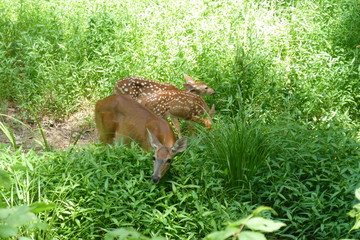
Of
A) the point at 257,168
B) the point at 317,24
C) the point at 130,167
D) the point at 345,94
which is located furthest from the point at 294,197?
the point at 317,24

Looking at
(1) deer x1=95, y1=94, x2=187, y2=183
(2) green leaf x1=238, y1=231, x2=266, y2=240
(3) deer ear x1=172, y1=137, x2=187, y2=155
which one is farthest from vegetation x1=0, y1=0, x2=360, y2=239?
(2) green leaf x1=238, y1=231, x2=266, y2=240

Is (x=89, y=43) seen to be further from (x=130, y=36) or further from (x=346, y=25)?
(x=346, y=25)

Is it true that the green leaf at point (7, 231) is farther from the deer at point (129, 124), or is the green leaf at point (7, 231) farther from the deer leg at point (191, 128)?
the deer leg at point (191, 128)

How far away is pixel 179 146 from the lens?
5789 mm

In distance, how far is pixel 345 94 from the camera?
7.96 m

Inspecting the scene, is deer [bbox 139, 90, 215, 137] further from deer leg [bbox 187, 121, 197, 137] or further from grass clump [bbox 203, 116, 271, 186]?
grass clump [bbox 203, 116, 271, 186]

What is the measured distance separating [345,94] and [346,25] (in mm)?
1327

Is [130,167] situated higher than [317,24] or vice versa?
[317,24]

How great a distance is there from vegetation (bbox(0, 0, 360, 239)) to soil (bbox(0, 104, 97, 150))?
0.33 feet

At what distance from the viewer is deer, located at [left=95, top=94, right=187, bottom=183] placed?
6512 millimetres

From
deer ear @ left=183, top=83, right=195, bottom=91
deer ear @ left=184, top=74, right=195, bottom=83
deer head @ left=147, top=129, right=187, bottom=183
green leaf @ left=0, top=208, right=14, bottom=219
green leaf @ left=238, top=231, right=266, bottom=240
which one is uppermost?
green leaf @ left=238, top=231, right=266, bottom=240

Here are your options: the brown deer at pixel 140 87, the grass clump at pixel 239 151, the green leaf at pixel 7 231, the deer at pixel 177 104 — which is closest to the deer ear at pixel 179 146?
the grass clump at pixel 239 151

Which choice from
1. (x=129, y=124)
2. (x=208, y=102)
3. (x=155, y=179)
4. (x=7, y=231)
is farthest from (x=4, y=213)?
(x=208, y=102)

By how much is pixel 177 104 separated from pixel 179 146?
64.1 inches
